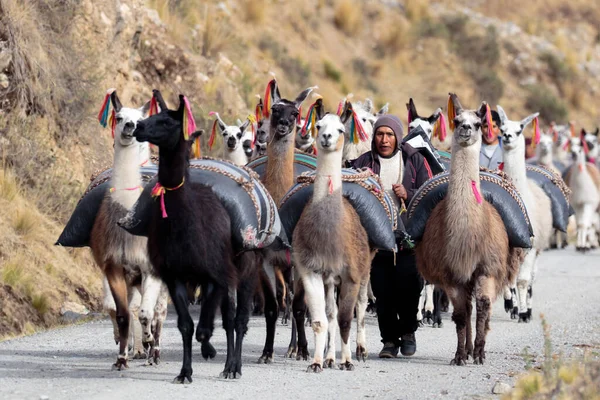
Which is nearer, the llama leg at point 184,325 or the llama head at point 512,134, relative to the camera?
the llama leg at point 184,325

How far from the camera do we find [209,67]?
69.9 ft

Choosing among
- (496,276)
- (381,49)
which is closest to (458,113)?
(496,276)

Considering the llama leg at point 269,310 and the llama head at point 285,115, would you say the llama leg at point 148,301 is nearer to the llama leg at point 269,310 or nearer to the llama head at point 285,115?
the llama leg at point 269,310

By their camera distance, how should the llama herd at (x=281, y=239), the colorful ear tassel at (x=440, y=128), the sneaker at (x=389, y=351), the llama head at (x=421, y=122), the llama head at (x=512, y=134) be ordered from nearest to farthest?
the llama herd at (x=281, y=239)
the sneaker at (x=389, y=351)
the llama head at (x=512, y=134)
the llama head at (x=421, y=122)
the colorful ear tassel at (x=440, y=128)

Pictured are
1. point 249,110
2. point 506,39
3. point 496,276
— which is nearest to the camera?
point 496,276

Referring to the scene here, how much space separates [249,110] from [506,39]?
21.3m

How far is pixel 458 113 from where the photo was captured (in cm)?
981

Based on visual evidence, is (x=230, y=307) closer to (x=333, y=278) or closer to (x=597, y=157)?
(x=333, y=278)

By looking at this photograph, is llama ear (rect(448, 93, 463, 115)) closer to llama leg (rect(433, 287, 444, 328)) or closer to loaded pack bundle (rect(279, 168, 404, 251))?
loaded pack bundle (rect(279, 168, 404, 251))

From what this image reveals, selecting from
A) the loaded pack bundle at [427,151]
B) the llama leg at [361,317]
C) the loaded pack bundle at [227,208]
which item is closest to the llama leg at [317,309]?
the loaded pack bundle at [227,208]

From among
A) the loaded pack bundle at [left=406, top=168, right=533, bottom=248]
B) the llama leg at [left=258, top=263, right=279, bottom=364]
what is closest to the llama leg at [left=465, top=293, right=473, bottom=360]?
the loaded pack bundle at [left=406, top=168, right=533, bottom=248]

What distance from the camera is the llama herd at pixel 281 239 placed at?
825cm

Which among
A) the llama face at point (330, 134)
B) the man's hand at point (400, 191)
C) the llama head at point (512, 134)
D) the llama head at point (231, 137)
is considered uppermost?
the llama head at point (231, 137)

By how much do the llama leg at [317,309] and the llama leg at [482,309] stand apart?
48.8 inches
